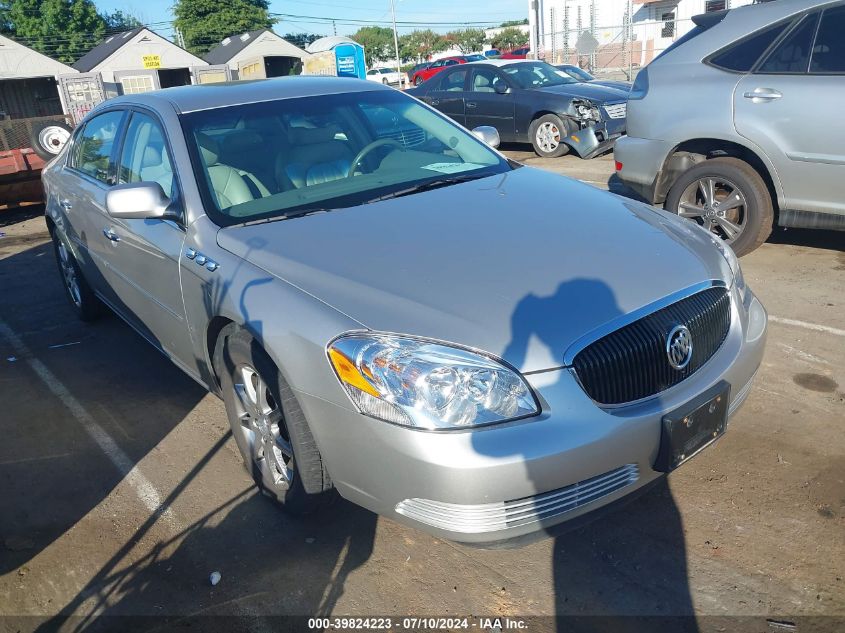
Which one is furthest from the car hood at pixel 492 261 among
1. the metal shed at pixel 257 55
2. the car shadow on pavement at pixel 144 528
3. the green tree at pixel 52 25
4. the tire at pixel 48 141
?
the green tree at pixel 52 25

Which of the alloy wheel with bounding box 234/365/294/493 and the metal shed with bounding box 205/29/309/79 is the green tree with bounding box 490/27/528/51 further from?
the alloy wheel with bounding box 234/365/294/493

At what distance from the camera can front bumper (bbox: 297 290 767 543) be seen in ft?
7.09

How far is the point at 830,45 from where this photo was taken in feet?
16.0

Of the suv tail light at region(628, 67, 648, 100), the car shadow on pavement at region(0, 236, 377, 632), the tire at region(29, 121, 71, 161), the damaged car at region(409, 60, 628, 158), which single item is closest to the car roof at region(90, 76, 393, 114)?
the car shadow on pavement at region(0, 236, 377, 632)

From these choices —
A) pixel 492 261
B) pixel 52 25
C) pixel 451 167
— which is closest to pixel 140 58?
pixel 52 25

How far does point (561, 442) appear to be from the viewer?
7.16ft

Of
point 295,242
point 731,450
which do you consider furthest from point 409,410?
point 731,450

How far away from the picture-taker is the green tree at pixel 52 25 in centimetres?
6431

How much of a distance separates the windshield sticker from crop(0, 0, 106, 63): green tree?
233ft

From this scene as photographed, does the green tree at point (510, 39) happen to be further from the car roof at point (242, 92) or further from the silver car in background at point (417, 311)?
the silver car in background at point (417, 311)

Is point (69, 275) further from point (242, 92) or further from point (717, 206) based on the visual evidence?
point (717, 206)

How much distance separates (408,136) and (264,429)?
1867mm

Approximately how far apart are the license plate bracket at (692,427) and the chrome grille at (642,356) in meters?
0.10

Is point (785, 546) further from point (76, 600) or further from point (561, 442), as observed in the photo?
point (76, 600)
